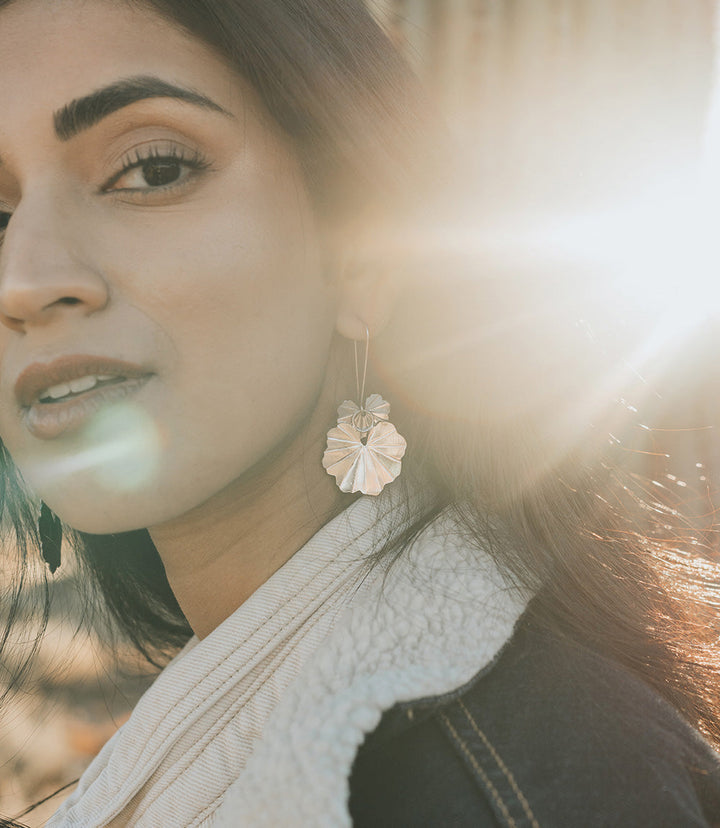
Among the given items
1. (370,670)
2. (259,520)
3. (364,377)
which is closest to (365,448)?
(364,377)

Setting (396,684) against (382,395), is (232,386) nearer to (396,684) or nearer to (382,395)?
(382,395)

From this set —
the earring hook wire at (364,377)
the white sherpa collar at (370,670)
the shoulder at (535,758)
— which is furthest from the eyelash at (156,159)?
the shoulder at (535,758)

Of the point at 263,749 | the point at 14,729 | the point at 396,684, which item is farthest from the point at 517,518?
the point at 14,729

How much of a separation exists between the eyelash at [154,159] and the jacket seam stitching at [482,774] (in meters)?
1.01

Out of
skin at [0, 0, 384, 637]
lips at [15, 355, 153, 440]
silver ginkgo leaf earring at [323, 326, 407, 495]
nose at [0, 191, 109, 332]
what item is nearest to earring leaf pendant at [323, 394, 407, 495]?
silver ginkgo leaf earring at [323, 326, 407, 495]

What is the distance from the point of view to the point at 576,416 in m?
1.59

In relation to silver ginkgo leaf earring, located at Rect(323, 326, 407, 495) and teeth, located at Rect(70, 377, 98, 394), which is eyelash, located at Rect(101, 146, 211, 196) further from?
silver ginkgo leaf earring, located at Rect(323, 326, 407, 495)

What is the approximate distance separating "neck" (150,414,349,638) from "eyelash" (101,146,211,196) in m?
0.55

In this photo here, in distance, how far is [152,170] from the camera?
4.38 feet

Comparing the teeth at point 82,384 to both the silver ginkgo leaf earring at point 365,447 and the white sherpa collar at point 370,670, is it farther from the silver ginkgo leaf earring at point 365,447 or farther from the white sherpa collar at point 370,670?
the white sherpa collar at point 370,670

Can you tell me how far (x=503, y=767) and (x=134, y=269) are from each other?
0.95 metres

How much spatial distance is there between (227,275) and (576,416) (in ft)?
2.65

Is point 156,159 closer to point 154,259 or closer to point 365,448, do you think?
point 154,259

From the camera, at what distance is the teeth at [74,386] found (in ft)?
4.11
